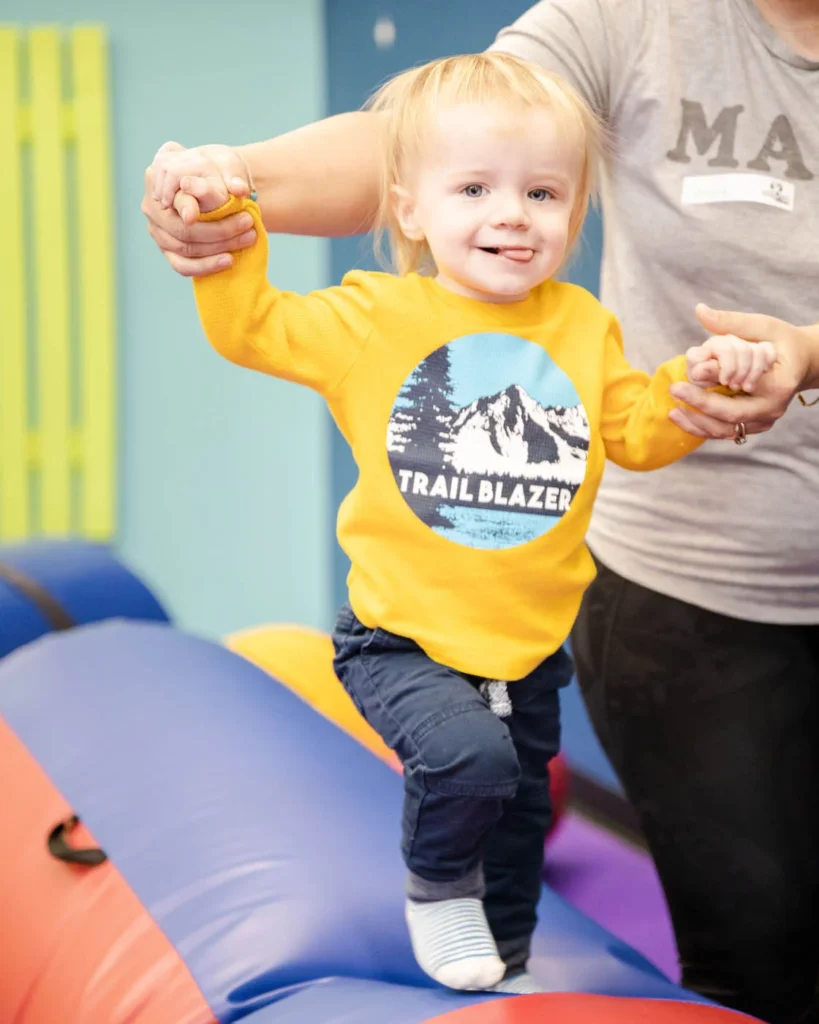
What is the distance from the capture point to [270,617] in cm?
347

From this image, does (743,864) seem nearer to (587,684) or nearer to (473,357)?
(587,684)

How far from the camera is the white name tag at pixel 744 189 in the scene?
101 cm

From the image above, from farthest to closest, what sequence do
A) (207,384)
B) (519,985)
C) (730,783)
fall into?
1. (207,384)
2. (730,783)
3. (519,985)

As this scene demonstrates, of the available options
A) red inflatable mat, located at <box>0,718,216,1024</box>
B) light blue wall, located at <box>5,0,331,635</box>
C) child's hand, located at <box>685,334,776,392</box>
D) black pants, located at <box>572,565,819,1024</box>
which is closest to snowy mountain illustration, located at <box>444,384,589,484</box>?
child's hand, located at <box>685,334,776,392</box>

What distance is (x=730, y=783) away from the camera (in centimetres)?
107

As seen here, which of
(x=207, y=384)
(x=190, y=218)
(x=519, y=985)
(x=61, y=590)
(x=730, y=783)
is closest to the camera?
(x=190, y=218)

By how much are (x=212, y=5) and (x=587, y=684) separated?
2500 mm

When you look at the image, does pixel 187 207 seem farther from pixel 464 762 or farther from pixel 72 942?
pixel 72 942

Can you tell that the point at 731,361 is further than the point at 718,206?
No

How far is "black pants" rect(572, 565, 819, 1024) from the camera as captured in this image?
1.07 m

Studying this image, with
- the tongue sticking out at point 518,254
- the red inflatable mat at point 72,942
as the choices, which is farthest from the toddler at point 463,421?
the red inflatable mat at point 72,942

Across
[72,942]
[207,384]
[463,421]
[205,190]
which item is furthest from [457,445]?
[207,384]

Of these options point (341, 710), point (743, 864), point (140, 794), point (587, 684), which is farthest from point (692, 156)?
point (341, 710)

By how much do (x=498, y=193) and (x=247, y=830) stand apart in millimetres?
656
